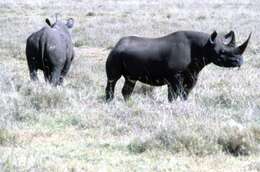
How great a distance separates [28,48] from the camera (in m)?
11.9

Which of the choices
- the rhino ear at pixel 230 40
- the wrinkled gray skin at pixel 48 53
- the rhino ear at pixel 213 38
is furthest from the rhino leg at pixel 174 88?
the wrinkled gray skin at pixel 48 53

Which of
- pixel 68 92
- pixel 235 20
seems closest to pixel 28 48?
pixel 68 92

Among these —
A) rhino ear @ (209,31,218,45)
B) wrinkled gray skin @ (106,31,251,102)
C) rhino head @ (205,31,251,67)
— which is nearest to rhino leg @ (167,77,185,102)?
wrinkled gray skin @ (106,31,251,102)

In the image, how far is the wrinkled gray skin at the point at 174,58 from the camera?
Answer: 10.6m

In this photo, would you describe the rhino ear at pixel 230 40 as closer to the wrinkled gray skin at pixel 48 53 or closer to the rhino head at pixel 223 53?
the rhino head at pixel 223 53

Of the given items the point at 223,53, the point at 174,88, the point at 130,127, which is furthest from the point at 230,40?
the point at 130,127

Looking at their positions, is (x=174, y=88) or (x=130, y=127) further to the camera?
(x=174, y=88)

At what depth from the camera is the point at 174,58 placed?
1059 centimetres

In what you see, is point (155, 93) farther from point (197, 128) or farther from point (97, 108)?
point (197, 128)

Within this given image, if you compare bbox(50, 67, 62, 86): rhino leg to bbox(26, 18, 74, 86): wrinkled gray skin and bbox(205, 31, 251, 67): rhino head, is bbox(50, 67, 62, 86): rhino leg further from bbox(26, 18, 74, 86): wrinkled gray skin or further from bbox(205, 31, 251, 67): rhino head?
bbox(205, 31, 251, 67): rhino head

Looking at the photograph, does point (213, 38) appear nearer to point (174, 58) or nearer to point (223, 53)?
point (223, 53)

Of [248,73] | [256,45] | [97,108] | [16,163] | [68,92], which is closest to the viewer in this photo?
[16,163]

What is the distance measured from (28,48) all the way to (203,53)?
3.25 meters

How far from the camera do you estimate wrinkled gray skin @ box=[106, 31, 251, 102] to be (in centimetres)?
1060
